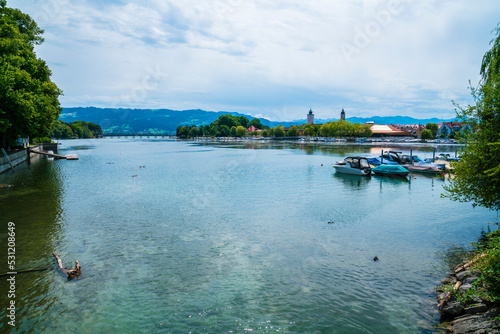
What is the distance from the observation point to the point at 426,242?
18.4m

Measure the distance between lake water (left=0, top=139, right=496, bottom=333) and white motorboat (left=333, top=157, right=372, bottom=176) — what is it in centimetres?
1621

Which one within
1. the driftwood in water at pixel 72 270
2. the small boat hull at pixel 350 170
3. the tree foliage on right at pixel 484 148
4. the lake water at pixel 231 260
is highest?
the tree foliage on right at pixel 484 148

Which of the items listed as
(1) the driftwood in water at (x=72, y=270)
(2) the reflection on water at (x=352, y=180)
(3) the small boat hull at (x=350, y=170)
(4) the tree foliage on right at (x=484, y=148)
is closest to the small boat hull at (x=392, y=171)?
(3) the small boat hull at (x=350, y=170)

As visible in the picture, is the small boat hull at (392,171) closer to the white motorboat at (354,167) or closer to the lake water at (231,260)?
the white motorboat at (354,167)

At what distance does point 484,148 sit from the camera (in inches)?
658

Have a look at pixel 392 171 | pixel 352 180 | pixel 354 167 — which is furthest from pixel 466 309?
pixel 354 167

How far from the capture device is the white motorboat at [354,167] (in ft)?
159

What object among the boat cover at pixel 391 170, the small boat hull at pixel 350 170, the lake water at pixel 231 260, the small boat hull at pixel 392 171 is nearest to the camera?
the lake water at pixel 231 260

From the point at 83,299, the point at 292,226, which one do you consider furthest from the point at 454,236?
the point at 83,299

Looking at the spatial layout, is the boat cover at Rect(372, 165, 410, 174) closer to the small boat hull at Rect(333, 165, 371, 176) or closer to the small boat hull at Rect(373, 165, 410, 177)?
the small boat hull at Rect(373, 165, 410, 177)

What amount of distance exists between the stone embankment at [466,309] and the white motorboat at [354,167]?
1458 inches

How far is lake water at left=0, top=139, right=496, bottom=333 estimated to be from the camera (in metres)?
10.9

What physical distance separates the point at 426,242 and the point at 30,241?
22303 mm

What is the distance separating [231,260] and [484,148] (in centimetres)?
1438
